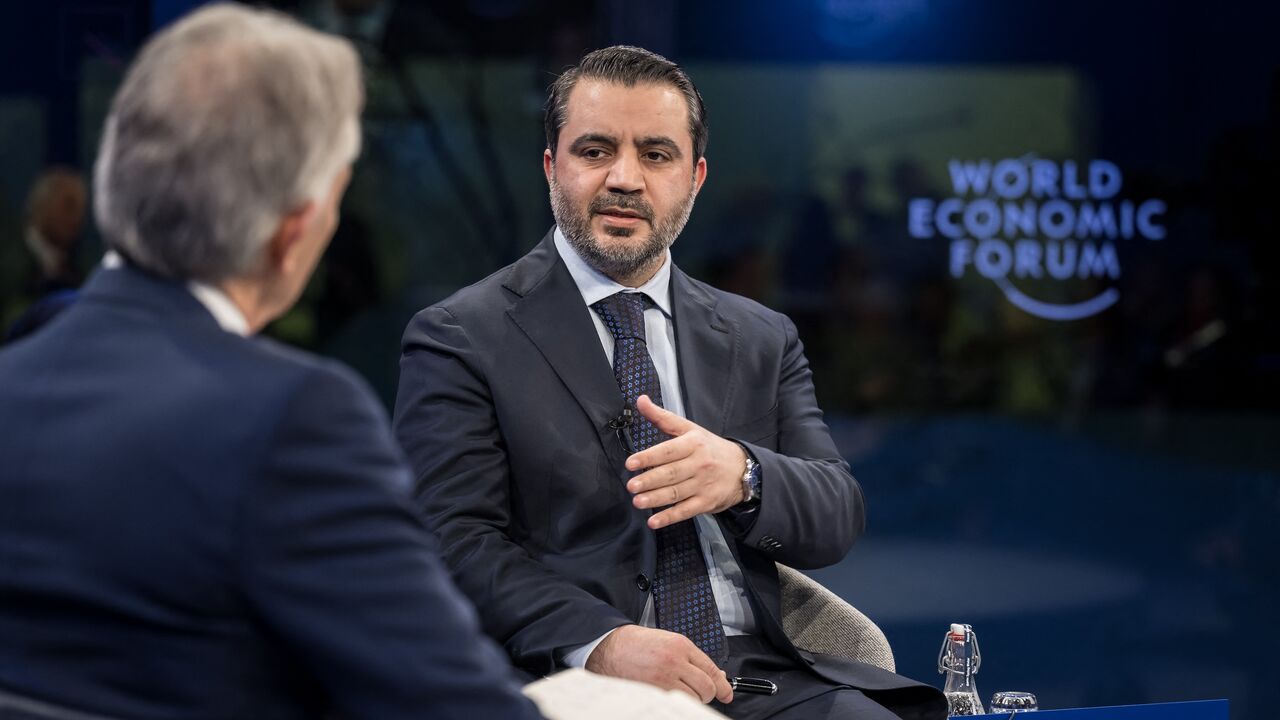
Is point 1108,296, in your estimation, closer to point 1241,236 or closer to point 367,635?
point 1241,236

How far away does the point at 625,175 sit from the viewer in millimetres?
2705

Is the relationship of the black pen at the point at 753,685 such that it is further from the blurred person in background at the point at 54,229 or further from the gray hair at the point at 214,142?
the blurred person in background at the point at 54,229

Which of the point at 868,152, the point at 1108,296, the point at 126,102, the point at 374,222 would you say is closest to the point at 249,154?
the point at 126,102

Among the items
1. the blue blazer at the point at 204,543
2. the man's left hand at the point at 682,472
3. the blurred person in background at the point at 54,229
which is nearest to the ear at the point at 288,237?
the blue blazer at the point at 204,543

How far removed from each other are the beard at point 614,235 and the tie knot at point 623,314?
0.16ft

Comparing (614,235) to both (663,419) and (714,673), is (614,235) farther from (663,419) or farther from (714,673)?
(714,673)

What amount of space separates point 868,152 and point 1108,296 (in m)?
1.27

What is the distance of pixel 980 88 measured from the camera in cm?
636

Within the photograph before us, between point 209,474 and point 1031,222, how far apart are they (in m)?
5.54

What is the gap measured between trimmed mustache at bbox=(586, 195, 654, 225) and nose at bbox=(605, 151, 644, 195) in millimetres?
15

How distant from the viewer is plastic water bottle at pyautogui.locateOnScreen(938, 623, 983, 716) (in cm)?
297

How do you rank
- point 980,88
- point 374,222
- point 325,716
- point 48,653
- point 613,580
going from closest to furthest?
1. point 48,653
2. point 325,716
3. point 613,580
4. point 374,222
5. point 980,88

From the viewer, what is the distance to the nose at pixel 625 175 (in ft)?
8.86

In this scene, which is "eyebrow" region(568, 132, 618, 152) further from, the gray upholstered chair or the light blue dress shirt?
the gray upholstered chair
